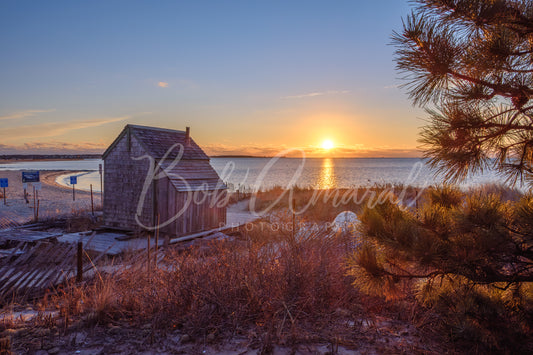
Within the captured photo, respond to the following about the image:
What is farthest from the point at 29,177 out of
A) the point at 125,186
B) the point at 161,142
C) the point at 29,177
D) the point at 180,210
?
the point at 180,210

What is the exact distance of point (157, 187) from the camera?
14.0 meters

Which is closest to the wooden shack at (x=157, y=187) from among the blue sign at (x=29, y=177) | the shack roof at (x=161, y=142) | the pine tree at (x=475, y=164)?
the shack roof at (x=161, y=142)

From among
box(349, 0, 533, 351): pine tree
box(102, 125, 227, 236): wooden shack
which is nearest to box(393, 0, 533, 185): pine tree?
box(349, 0, 533, 351): pine tree

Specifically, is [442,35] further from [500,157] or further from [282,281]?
[282,281]

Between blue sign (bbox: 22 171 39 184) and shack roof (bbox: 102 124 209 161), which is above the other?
shack roof (bbox: 102 124 209 161)

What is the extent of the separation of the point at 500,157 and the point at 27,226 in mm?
17952

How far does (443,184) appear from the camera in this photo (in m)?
3.69

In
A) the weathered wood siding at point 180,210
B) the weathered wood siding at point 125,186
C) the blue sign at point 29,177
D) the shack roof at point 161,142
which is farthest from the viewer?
the blue sign at point 29,177

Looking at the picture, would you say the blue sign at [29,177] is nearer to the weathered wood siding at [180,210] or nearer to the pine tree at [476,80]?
the weathered wood siding at [180,210]

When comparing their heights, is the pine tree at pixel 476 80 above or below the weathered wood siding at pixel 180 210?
above

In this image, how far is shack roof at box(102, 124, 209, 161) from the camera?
14430 mm

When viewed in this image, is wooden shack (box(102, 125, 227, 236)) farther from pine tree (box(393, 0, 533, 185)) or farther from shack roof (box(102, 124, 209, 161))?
pine tree (box(393, 0, 533, 185))

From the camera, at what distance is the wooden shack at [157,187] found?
14.0 m

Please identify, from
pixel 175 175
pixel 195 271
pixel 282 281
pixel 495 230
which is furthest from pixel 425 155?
pixel 175 175
